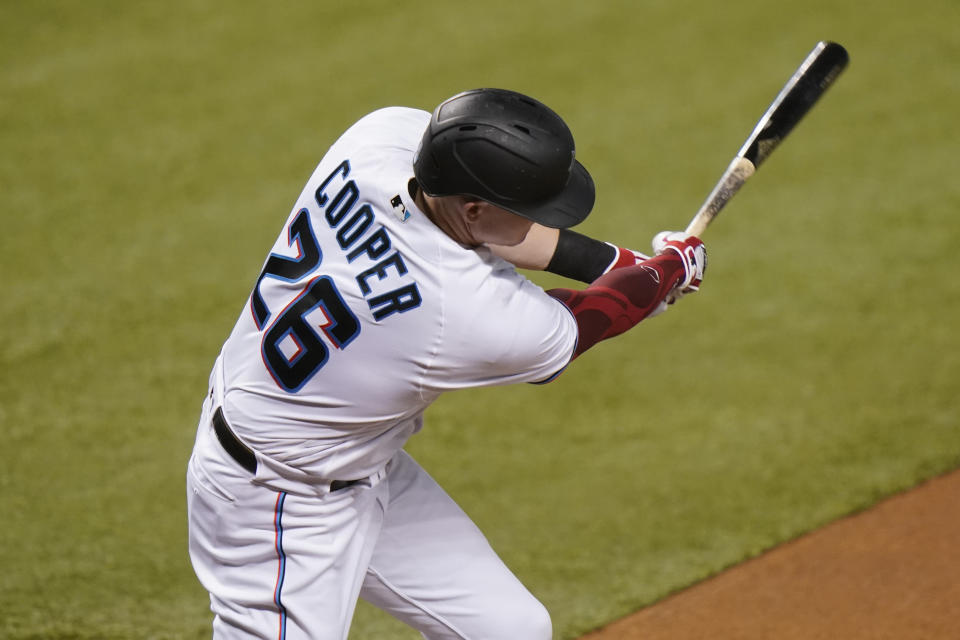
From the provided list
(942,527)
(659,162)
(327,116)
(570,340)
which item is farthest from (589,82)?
(570,340)

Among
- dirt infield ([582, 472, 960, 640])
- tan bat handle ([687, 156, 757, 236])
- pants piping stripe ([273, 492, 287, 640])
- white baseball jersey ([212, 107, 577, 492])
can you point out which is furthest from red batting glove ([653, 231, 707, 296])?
dirt infield ([582, 472, 960, 640])

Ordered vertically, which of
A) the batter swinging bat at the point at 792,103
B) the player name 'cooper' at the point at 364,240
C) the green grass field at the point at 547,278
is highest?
Result: the batter swinging bat at the point at 792,103

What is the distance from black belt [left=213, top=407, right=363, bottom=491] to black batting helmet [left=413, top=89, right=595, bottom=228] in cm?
77

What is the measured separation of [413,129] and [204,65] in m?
6.08

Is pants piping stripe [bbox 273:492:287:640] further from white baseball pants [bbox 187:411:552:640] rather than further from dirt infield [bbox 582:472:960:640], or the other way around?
dirt infield [bbox 582:472:960:640]

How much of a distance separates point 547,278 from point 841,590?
261 centimetres

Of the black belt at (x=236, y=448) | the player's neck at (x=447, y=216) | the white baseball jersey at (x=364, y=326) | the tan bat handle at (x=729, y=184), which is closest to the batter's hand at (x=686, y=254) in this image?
the tan bat handle at (x=729, y=184)

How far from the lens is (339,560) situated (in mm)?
2721

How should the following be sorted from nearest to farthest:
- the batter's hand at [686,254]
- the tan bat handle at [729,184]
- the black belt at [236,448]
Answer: the black belt at [236,448] → the batter's hand at [686,254] → the tan bat handle at [729,184]

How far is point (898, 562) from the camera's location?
13.5ft

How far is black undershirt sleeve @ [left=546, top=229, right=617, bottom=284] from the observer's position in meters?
3.02

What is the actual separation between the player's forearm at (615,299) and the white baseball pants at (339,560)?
0.65m

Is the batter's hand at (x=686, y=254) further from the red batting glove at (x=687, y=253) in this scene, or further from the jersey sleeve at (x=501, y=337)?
the jersey sleeve at (x=501, y=337)

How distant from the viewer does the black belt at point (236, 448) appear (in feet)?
8.68
